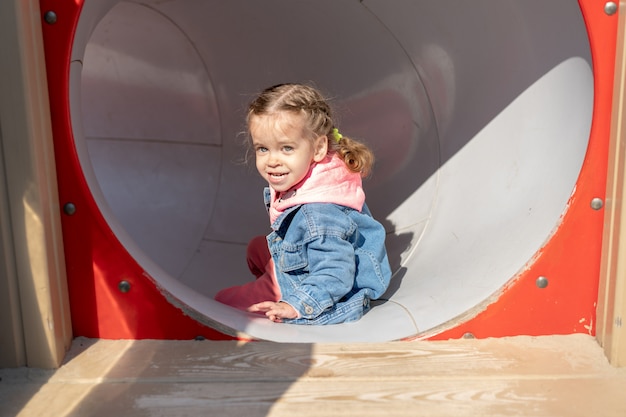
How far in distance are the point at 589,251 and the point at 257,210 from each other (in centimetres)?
165

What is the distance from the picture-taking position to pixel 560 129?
1.80m

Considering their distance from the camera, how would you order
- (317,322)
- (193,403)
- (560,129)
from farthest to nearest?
1. (317,322)
2. (560,129)
3. (193,403)

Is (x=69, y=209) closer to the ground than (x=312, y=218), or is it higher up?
higher up

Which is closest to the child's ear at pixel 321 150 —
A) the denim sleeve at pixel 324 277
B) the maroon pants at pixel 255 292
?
the denim sleeve at pixel 324 277

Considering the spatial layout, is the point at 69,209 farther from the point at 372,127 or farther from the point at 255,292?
the point at 372,127

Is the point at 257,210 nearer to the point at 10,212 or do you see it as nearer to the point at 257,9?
the point at 257,9

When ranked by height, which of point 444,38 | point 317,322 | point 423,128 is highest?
point 444,38

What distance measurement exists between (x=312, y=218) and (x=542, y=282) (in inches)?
25.5

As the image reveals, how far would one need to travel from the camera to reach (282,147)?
2.05m

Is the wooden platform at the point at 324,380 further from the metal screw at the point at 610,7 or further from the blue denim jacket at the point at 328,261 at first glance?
the metal screw at the point at 610,7

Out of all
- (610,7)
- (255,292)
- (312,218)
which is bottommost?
(255,292)

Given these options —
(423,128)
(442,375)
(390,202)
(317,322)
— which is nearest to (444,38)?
(423,128)

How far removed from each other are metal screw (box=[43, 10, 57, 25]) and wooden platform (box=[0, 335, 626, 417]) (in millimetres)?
705

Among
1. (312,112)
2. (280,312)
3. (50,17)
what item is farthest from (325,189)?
(50,17)
